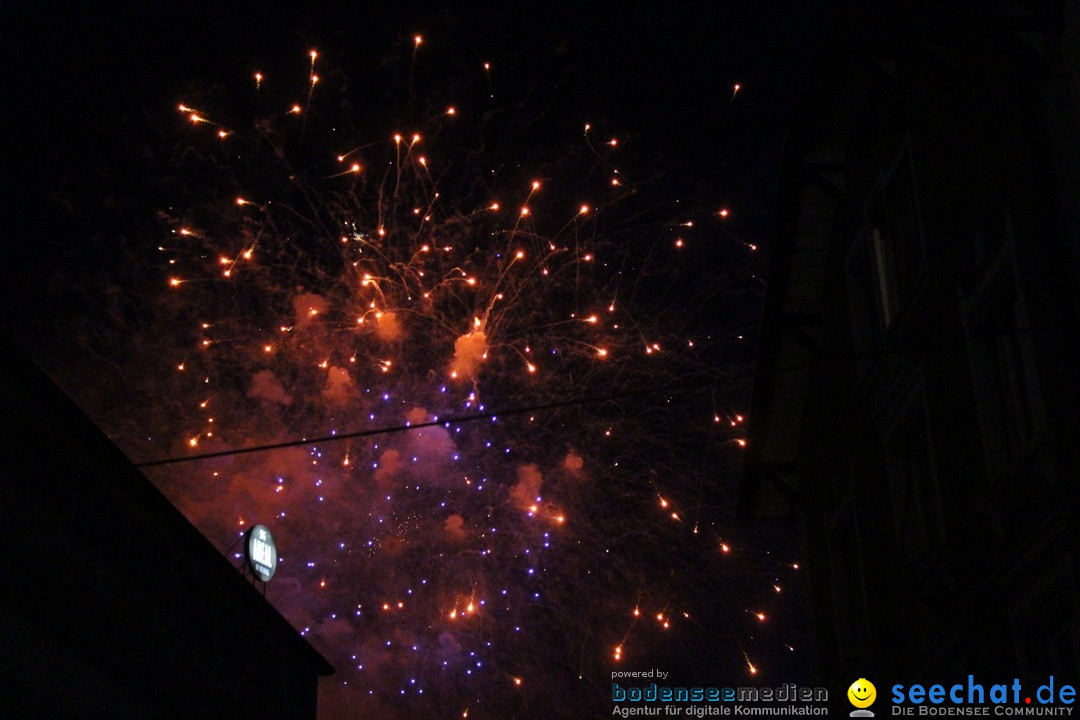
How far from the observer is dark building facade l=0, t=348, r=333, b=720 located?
14.9m

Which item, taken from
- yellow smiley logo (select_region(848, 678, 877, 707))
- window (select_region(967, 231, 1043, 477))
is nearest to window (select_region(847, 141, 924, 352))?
window (select_region(967, 231, 1043, 477))

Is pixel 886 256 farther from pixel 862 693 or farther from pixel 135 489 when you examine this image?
pixel 135 489

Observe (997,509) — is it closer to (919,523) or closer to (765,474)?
(919,523)

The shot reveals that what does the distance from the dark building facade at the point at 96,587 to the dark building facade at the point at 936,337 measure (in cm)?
1065

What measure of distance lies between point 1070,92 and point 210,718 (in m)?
18.7

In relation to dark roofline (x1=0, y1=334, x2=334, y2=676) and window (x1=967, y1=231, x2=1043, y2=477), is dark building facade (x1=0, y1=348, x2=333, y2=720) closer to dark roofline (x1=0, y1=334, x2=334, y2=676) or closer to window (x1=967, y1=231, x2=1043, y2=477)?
dark roofline (x1=0, y1=334, x2=334, y2=676)

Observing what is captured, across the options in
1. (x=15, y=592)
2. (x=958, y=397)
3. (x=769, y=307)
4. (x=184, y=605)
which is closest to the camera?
(x=958, y=397)

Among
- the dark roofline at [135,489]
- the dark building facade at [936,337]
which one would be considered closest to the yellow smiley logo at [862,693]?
the dark building facade at [936,337]

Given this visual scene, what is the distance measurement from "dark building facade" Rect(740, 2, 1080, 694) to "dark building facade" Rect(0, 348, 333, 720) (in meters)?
10.7

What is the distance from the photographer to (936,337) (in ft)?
35.9

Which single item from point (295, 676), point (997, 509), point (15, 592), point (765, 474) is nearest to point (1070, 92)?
point (997, 509)

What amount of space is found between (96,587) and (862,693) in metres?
11.6

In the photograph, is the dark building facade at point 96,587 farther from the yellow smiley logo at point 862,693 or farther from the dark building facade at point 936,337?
the yellow smiley logo at point 862,693

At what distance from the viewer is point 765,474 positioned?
56.9ft
